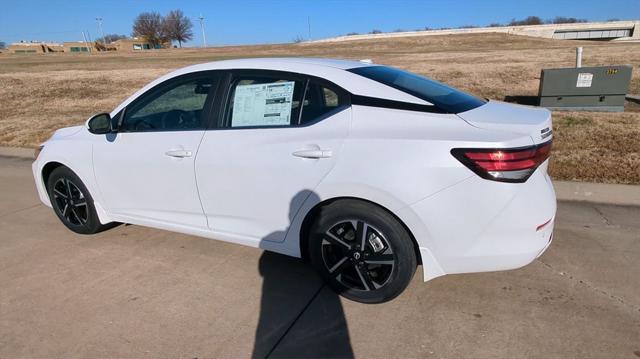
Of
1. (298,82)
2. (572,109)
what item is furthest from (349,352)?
(572,109)

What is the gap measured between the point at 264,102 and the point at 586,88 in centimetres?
941

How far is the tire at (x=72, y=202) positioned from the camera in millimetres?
4102

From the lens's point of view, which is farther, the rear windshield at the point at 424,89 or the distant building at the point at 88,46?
the distant building at the point at 88,46

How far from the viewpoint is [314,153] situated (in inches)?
111

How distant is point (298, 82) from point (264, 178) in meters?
0.68

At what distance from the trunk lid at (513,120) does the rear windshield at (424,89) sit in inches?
3.9

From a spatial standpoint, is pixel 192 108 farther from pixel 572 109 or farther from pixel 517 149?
pixel 572 109

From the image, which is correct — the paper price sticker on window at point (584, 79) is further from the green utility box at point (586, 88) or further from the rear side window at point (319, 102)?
the rear side window at point (319, 102)

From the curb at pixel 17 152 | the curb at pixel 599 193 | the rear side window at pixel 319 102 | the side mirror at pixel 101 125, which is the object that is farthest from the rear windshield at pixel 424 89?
the curb at pixel 17 152

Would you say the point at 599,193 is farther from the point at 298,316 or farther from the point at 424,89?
the point at 298,316

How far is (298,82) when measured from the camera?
10.0 feet

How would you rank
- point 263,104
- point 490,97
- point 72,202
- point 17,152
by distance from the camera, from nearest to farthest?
1. point 263,104
2. point 72,202
3. point 17,152
4. point 490,97

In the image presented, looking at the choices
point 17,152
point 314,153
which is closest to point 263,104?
point 314,153

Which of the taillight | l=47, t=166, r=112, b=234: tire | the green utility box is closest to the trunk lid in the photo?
the taillight
